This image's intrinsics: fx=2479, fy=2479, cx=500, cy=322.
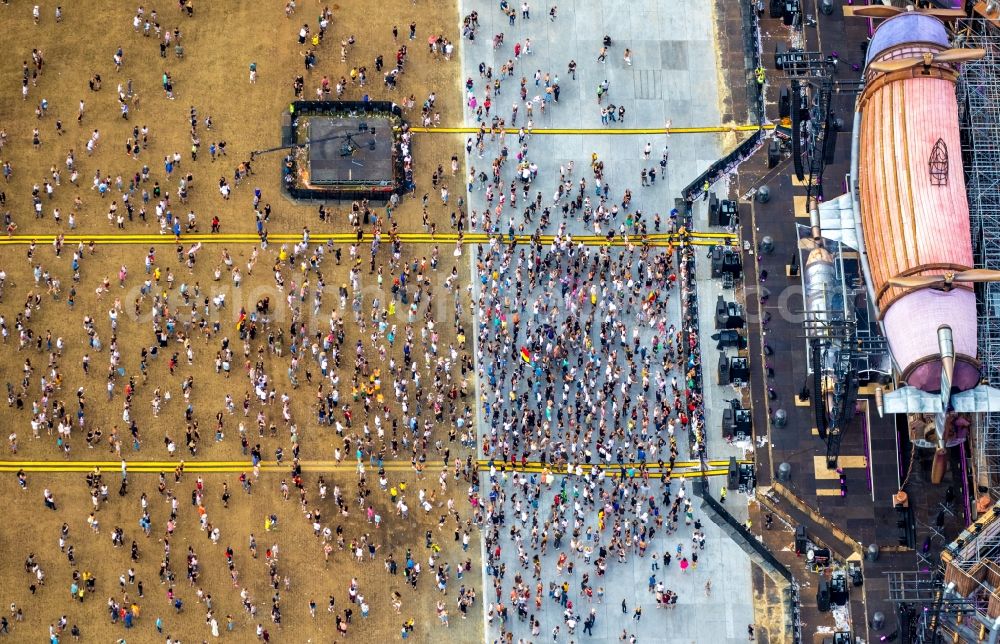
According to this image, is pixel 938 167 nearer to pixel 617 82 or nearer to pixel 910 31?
pixel 910 31

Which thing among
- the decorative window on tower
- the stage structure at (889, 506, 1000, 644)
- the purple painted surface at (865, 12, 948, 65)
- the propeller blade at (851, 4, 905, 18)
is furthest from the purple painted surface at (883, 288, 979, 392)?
the propeller blade at (851, 4, 905, 18)

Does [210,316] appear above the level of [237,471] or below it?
above

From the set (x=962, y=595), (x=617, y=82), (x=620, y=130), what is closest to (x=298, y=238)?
(x=620, y=130)

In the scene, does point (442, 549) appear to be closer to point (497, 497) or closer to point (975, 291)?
point (497, 497)

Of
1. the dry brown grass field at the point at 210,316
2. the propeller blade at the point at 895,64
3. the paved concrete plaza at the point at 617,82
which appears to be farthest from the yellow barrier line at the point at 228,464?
the propeller blade at the point at 895,64

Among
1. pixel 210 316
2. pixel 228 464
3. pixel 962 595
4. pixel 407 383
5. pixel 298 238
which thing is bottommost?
pixel 962 595

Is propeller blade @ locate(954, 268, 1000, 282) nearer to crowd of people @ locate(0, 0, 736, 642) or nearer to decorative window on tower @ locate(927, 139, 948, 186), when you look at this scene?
decorative window on tower @ locate(927, 139, 948, 186)
